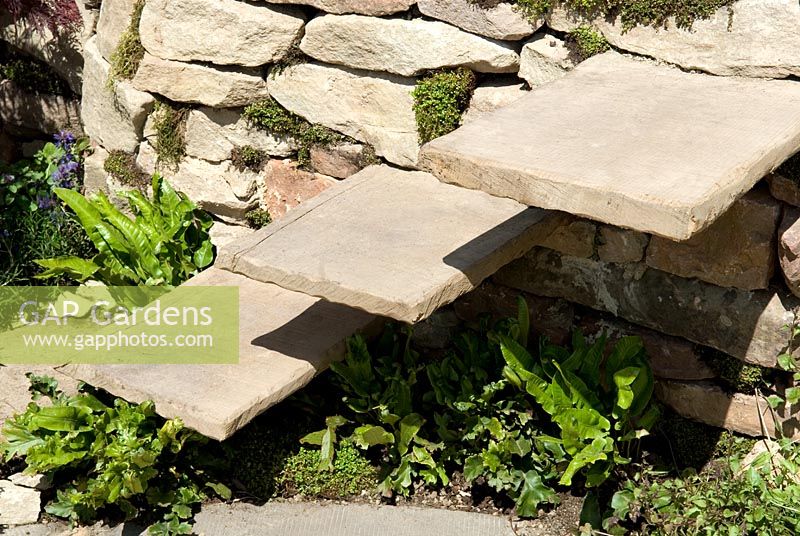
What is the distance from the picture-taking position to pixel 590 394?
3588 mm

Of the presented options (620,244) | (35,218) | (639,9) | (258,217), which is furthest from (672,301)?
(35,218)

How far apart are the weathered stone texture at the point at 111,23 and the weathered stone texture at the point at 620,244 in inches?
102

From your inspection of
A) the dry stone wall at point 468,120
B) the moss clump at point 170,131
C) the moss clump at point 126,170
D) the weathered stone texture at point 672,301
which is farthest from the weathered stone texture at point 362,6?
the moss clump at point 126,170

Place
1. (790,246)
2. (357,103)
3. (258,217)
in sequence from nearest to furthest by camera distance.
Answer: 1. (790,246)
2. (357,103)
3. (258,217)

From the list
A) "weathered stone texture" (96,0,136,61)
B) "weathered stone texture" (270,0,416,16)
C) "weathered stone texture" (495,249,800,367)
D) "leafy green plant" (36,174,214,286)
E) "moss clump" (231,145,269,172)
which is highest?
"weathered stone texture" (270,0,416,16)

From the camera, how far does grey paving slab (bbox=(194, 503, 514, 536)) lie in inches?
145

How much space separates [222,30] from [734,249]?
2.33 m

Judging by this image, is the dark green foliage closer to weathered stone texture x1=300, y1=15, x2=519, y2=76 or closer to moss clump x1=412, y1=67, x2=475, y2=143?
weathered stone texture x1=300, y1=15, x2=519, y2=76

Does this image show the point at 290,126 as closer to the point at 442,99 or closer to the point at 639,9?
the point at 442,99

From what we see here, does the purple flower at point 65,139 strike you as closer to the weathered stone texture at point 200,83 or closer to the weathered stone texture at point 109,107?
the weathered stone texture at point 109,107

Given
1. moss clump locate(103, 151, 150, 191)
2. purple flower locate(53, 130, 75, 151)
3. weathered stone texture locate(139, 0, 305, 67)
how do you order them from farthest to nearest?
purple flower locate(53, 130, 75, 151)
moss clump locate(103, 151, 150, 191)
weathered stone texture locate(139, 0, 305, 67)

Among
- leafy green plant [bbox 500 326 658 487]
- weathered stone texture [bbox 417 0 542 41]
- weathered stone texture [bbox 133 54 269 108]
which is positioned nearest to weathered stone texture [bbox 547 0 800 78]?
weathered stone texture [bbox 417 0 542 41]

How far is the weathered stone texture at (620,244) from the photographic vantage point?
3.71 m

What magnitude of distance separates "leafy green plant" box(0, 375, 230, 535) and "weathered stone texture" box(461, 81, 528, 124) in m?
1.64
